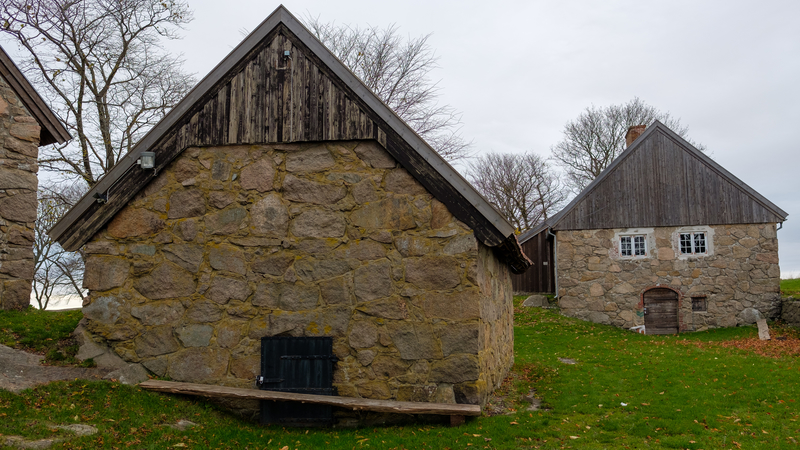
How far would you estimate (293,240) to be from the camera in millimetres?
7418

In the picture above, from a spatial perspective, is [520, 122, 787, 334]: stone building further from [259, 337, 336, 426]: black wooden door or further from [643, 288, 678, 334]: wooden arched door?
[259, 337, 336, 426]: black wooden door

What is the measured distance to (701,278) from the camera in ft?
61.2

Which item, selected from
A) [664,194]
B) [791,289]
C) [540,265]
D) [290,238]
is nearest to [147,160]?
[290,238]

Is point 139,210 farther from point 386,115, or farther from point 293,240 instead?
point 386,115

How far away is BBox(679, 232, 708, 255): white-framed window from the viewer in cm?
1878

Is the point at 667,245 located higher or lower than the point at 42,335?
higher

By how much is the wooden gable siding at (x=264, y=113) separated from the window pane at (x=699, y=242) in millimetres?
15773

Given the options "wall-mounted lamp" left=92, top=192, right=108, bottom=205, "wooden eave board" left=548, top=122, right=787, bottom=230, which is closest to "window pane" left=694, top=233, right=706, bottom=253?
"wooden eave board" left=548, top=122, right=787, bottom=230

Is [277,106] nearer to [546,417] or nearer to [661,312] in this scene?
[546,417]

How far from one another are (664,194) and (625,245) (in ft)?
7.39

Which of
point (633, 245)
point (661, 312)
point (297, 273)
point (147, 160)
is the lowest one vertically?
point (661, 312)

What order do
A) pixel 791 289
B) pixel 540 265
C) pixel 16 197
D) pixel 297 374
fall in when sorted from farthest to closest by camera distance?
pixel 540 265
pixel 791 289
pixel 16 197
pixel 297 374

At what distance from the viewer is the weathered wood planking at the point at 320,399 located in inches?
256

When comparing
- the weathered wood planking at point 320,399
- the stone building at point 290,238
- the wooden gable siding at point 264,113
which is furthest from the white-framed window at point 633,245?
the wooden gable siding at point 264,113
